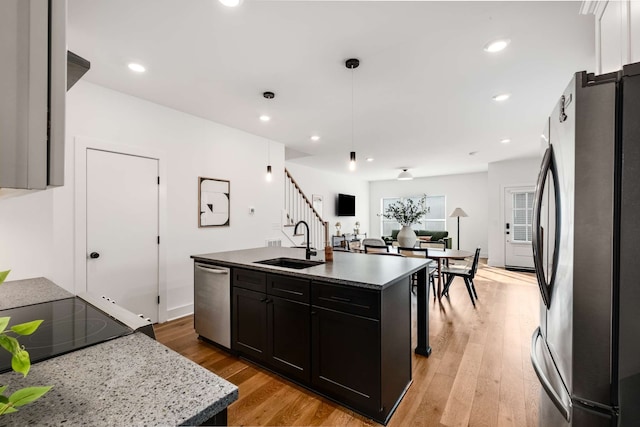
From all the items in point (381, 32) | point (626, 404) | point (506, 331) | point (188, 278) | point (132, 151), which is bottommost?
point (506, 331)

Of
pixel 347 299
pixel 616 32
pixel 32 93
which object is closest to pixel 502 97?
pixel 616 32

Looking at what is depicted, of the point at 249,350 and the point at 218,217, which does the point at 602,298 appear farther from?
the point at 218,217

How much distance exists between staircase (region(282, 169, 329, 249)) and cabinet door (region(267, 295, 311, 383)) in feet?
10.1

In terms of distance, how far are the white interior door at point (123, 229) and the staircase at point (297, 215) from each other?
8.07 feet

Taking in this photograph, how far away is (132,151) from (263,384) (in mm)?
2777

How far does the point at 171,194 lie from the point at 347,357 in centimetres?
287

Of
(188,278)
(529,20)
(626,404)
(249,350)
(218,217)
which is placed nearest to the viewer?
(626,404)

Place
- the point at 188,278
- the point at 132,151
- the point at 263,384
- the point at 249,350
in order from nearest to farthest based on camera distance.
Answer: the point at 263,384, the point at 249,350, the point at 132,151, the point at 188,278

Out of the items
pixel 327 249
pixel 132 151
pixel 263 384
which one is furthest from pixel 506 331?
pixel 132 151

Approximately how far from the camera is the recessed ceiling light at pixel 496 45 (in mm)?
2178

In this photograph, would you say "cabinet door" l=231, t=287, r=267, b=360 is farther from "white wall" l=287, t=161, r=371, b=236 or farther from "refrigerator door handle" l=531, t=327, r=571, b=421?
"white wall" l=287, t=161, r=371, b=236

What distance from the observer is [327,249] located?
2600 millimetres

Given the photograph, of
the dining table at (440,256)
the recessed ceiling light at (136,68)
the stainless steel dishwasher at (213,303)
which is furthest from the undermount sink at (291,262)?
the dining table at (440,256)

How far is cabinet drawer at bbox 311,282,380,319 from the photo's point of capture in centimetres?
179
